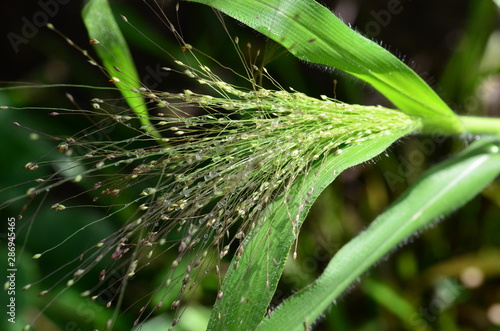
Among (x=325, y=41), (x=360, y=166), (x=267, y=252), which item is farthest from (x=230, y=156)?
(x=360, y=166)

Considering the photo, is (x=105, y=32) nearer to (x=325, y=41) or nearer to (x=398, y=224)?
(x=325, y=41)

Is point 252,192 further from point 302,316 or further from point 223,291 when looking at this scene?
point 302,316

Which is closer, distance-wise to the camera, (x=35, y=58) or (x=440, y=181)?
(x=440, y=181)

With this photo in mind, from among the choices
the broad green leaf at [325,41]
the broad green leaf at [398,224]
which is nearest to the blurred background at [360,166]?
the broad green leaf at [398,224]

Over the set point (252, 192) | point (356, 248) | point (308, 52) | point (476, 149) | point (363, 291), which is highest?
point (308, 52)

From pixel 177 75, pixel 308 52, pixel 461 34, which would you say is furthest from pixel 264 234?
pixel 461 34

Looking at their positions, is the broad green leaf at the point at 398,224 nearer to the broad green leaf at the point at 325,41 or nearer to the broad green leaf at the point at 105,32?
the broad green leaf at the point at 325,41
